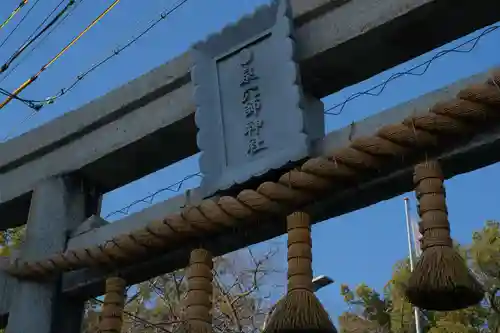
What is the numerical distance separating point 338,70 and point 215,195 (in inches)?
28.2

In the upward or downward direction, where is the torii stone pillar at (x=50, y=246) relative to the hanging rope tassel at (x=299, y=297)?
upward

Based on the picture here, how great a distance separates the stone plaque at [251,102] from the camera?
278 cm

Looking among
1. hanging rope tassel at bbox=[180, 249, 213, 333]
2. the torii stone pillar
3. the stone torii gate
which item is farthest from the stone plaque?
the torii stone pillar

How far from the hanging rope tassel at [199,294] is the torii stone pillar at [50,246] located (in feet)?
2.98

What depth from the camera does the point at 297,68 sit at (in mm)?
2820

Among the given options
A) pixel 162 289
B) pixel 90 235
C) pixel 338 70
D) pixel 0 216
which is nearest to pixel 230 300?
pixel 162 289

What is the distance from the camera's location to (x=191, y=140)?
339cm

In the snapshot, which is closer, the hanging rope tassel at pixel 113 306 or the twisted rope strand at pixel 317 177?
the twisted rope strand at pixel 317 177

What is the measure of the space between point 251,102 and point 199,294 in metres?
0.80

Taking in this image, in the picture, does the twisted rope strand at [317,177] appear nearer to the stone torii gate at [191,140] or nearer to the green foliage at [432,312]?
the stone torii gate at [191,140]

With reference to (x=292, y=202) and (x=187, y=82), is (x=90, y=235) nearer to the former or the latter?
(x=187, y=82)

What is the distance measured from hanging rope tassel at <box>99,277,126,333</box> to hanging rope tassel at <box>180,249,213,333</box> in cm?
39

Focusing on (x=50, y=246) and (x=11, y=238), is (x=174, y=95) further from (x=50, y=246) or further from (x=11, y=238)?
(x=11, y=238)

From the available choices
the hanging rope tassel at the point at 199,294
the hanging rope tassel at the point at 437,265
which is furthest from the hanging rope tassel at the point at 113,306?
the hanging rope tassel at the point at 437,265
